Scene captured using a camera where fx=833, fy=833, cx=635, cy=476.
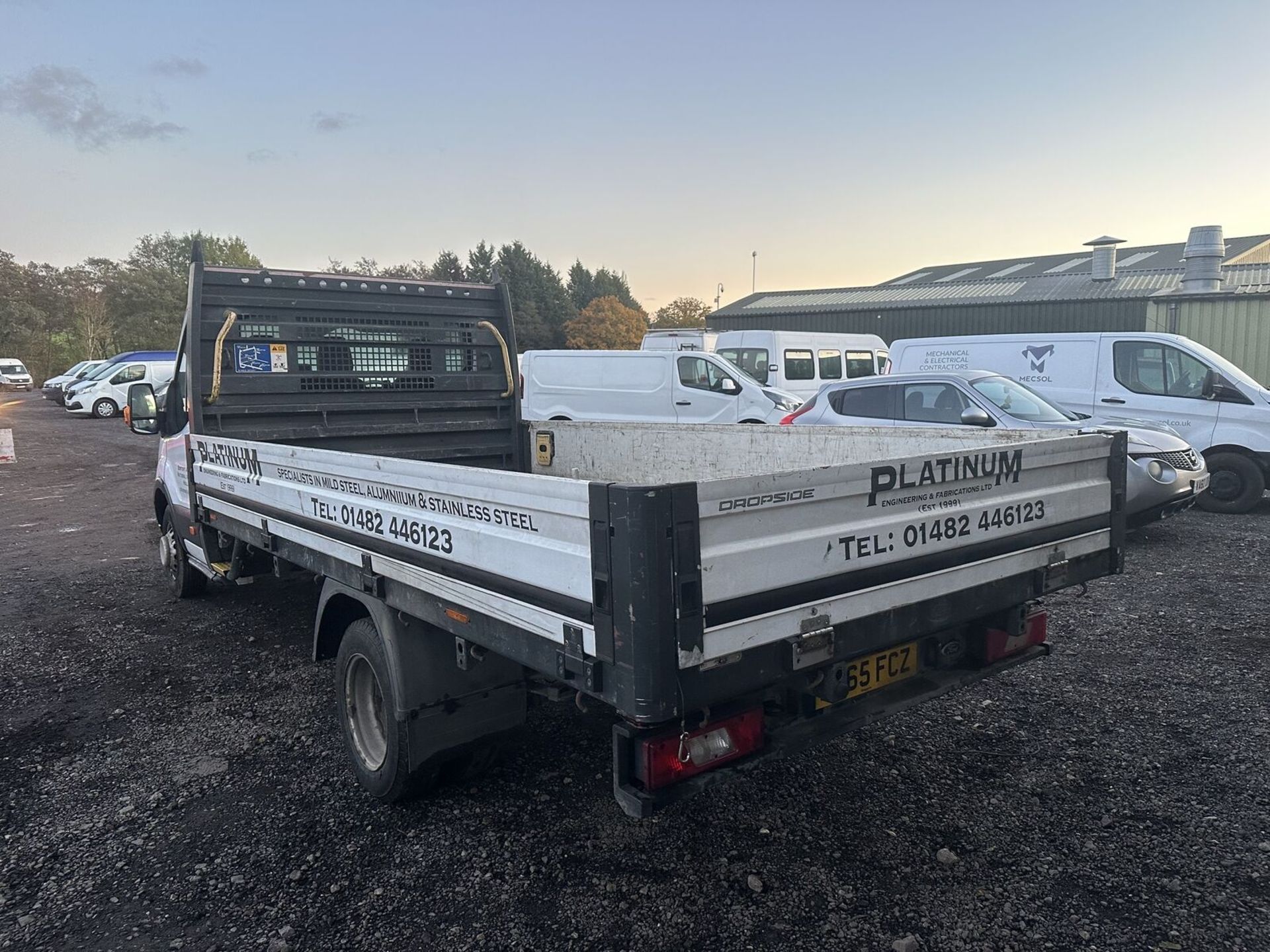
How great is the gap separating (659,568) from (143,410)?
551 cm

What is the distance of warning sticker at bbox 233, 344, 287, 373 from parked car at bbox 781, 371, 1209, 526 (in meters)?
4.37

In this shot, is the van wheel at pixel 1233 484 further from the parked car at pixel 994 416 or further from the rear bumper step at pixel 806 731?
the rear bumper step at pixel 806 731

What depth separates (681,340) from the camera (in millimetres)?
22734

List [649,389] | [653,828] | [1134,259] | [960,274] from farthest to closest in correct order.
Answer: [960,274] < [1134,259] < [649,389] < [653,828]

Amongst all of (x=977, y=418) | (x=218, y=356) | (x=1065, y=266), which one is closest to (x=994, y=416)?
(x=977, y=418)

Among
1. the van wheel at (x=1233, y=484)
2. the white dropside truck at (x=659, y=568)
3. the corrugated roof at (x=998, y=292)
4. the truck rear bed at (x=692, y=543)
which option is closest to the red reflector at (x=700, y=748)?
the white dropside truck at (x=659, y=568)

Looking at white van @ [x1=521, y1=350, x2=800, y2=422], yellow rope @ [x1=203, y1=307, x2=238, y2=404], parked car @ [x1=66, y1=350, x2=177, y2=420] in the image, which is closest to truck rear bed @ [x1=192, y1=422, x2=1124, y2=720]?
yellow rope @ [x1=203, y1=307, x2=238, y2=404]

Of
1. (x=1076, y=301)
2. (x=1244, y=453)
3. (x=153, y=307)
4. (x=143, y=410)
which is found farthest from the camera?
(x=153, y=307)

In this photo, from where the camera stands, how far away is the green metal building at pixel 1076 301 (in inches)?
890

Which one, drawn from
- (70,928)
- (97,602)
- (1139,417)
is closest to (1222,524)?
(1139,417)

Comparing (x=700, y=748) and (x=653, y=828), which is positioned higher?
(x=700, y=748)

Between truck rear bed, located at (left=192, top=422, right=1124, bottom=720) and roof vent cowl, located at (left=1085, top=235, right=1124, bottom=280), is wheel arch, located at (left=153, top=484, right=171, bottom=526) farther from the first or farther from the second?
Answer: roof vent cowl, located at (left=1085, top=235, right=1124, bottom=280)

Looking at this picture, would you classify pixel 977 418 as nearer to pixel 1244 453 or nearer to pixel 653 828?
pixel 1244 453

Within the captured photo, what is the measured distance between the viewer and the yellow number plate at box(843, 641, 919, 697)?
113 inches
